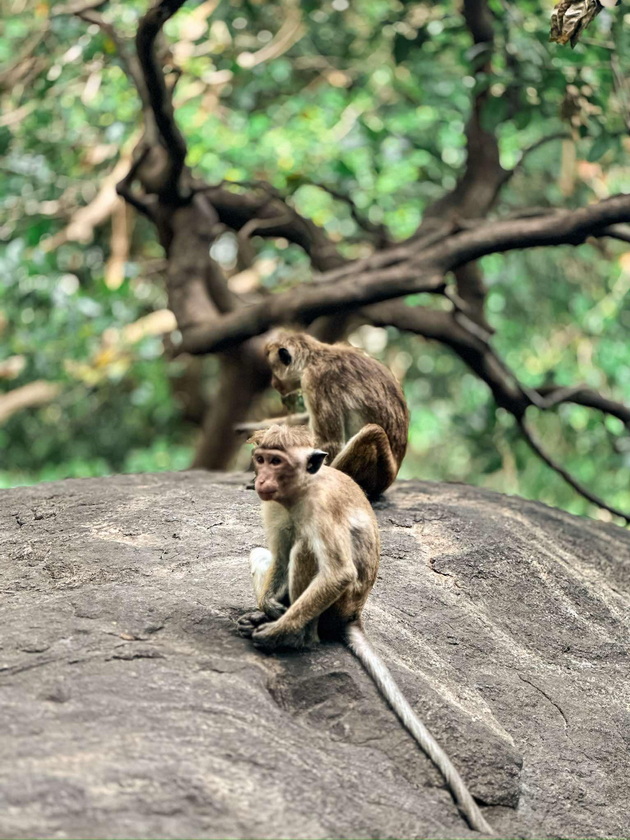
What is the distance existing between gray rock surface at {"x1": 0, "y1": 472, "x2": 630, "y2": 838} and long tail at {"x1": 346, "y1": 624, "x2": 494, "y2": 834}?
0.05 m

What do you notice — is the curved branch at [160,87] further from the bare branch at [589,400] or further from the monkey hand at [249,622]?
the monkey hand at [249,622]

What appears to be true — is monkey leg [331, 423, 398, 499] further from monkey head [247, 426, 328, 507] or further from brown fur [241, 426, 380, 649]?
monkey head [247, 426, 328, 507]

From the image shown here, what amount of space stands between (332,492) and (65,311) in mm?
6890

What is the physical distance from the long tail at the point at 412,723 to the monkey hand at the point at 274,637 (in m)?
0.23

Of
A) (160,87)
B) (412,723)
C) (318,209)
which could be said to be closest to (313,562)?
(412,723)

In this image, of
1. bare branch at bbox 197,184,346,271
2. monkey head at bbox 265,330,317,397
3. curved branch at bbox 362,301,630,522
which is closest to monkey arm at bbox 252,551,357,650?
monkey head at bbox 265,330,317,397

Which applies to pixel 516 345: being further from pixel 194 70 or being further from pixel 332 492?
pixel 332 492

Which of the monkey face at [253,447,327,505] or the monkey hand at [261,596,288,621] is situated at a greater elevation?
the monkey face at [253,447,327,505]

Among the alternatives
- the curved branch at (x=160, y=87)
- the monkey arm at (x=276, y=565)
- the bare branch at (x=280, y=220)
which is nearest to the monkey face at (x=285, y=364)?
the curved branch at (x=160, y=87)

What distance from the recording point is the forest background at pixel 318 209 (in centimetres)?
820

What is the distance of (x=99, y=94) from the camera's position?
1073 centimetres

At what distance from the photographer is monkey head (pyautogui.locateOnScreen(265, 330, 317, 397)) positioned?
20.2 feet

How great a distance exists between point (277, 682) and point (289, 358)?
2.71 metres

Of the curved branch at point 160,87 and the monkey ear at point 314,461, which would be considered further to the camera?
the curved branch at point 160,87
